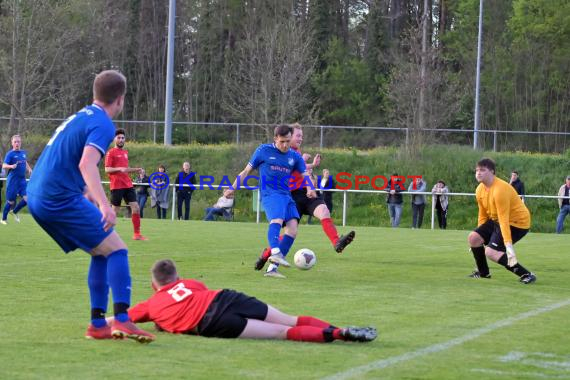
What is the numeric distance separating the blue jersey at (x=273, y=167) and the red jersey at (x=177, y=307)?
5.56 metres

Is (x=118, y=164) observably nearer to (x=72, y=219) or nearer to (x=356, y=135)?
(x=72, y=219)

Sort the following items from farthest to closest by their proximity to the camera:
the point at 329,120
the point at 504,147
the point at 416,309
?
the point at 329,120
the point at 504,147
the point at 416,309

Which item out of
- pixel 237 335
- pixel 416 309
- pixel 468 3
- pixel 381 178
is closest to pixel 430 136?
pixel 381 178

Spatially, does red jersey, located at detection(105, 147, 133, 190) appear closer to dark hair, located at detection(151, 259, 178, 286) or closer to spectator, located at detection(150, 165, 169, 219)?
dark hair, located at detection(151, 259, 178, 286)

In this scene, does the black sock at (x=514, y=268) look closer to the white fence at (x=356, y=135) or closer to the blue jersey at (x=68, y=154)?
the blue jersey at (x=68, y=154)

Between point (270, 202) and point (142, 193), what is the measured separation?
2028 cm

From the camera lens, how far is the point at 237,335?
7.02 meters

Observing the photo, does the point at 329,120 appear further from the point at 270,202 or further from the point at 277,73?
the point at 270,202

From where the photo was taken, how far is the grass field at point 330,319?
609 cm

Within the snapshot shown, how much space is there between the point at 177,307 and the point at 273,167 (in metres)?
5.74

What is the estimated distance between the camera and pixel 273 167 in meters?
12.7

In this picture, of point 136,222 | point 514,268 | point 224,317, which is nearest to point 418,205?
point 136,222

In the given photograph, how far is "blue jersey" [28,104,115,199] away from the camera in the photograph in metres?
6.76

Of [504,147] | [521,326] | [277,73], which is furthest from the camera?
[277,73]
